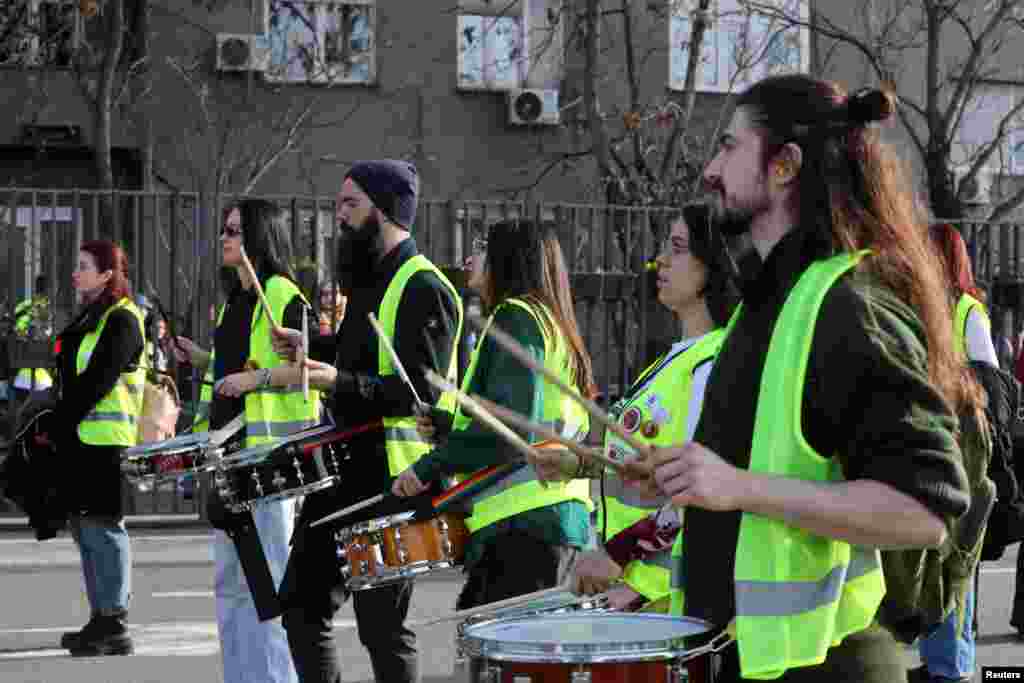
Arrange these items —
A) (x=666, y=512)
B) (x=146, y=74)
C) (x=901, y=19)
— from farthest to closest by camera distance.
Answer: (x=901, y=19), (x=146, y=74), (x=666, y=512)

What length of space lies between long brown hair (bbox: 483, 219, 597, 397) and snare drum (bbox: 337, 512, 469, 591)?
2.08 feet

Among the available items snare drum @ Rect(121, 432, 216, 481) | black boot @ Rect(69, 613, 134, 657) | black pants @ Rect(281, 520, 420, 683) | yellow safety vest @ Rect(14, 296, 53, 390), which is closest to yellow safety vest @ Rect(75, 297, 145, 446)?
black boot @ Rect(69, 613, 134, 657)

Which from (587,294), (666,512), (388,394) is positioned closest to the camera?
(666,512)

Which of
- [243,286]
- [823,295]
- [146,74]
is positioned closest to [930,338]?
[823,295]

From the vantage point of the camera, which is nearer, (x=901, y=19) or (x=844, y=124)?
(x=844, y=124)

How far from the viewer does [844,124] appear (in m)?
3.40

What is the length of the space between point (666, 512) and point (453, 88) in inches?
876

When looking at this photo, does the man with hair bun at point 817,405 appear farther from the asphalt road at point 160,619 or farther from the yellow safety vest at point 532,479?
the asphalt road at point 160,619

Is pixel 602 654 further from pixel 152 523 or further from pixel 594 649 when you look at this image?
pixel 152 523

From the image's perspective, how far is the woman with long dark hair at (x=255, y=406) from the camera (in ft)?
25.4

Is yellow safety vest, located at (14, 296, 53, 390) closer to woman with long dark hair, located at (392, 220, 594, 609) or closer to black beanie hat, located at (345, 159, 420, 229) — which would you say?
black beanie hat, located at (345, 159, 420, 229)

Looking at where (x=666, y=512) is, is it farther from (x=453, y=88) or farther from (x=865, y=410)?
(x=453, y=88)

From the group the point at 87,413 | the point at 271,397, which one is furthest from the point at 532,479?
the point at 87,413

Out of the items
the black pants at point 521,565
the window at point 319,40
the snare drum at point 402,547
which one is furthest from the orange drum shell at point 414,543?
the window at point 319,40
